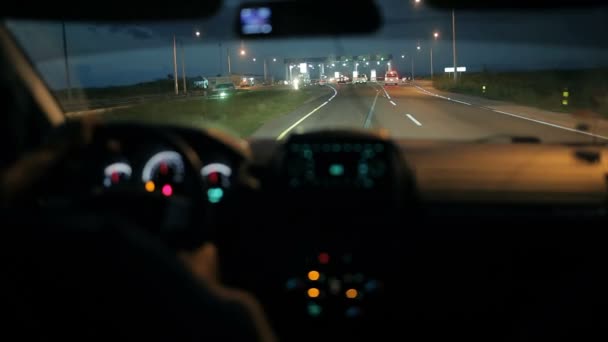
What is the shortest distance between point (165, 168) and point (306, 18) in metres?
1.67

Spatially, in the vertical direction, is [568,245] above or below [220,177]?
below

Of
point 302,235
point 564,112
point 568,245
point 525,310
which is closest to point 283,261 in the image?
point 302,235

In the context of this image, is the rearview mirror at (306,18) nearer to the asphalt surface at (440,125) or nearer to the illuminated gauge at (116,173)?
the illuminated gauge at (116,173)

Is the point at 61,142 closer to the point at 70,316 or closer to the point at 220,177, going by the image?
the point at 220,177

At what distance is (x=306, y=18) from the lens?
5609 millimetres

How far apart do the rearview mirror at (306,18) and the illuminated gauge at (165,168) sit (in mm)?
1387

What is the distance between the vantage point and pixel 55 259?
176 cm

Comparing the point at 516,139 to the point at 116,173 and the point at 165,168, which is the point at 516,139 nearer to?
the point at 165,168

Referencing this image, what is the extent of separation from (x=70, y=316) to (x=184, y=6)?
380 cm

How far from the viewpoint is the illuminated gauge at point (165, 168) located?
5.27 metres

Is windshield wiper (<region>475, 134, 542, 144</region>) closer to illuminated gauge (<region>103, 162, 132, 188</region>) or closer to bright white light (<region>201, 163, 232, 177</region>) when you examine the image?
bright white light (<region>201, 163, 232, 177</region>)

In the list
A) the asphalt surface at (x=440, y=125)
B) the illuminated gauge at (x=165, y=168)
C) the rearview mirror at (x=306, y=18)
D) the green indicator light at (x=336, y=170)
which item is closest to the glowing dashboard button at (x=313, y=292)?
the green indicator light at (x=336, y=170)

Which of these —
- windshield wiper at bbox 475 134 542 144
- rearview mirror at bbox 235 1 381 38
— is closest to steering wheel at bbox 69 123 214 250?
rearview mirror at bbox 235 1 381 38

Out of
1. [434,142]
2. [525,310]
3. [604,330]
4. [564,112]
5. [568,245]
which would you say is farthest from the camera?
[564,112]
